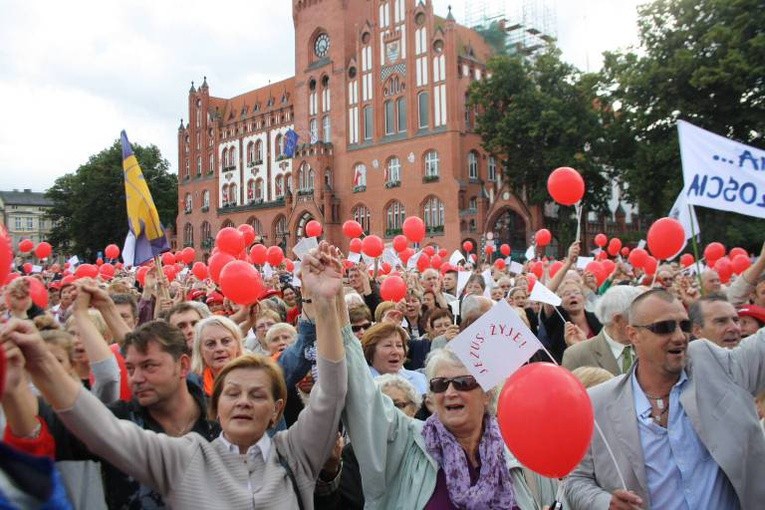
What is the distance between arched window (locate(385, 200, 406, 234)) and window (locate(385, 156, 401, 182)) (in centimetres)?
153

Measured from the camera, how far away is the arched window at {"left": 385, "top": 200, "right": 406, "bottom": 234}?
43.2m

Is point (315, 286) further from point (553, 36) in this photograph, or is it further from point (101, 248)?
point (101, 248)

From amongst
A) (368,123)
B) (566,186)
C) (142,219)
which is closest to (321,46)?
(368,123)

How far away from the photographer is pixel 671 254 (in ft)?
25.4

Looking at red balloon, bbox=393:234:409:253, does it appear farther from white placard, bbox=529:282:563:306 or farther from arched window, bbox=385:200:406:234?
arched window, bbox=385:200:406:234

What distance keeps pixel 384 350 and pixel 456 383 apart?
4.90 feet

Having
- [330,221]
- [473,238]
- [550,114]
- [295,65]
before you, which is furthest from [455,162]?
[295,65]

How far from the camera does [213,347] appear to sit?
405 cm

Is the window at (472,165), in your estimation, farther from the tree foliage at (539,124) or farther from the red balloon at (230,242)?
the red balloon at (230,242)

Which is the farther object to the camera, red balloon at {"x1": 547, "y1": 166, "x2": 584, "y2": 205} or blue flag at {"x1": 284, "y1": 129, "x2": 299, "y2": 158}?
blue flag at {"x1": 284, "y1": 129, "x2": 299, "y2": 158}

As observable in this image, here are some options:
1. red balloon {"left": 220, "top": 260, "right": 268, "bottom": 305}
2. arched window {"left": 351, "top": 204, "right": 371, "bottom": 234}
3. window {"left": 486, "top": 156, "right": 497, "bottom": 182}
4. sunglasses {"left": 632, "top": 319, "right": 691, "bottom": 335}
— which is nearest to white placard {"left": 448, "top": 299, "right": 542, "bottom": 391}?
sunglasses {"left": 632, "top": 319, "right": 691, "bottom": 335}

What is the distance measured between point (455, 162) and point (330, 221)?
10.5 meters

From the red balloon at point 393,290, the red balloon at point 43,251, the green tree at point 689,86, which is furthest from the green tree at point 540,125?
the red balloon at point 393,290

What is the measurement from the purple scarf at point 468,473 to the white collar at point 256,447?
27.6 inches
